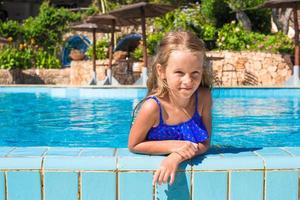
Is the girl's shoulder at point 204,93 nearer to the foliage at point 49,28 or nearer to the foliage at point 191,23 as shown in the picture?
the foliage at point 191,23

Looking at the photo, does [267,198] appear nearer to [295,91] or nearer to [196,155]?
[196,155]

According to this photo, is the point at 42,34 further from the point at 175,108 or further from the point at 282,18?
the point at 175,108

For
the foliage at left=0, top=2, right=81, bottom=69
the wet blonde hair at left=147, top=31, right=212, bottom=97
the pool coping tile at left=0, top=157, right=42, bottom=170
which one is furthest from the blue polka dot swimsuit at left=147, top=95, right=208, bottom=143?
the foliage at left=0, top=2, right=81, bottom=69

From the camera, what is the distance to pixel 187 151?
78.7 inches

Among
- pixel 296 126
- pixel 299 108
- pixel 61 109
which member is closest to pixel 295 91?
pixel 299 108

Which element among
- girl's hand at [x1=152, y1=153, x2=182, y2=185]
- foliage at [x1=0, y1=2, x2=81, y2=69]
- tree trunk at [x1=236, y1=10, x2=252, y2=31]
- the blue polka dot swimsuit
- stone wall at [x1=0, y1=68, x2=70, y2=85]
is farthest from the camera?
foliage at [x1=0, y1=2, x2=81, y2=69]

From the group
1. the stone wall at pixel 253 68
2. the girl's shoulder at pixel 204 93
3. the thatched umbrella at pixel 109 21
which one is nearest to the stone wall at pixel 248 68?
the stone wall at pixel 253 68

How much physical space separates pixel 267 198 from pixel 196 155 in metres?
0.38

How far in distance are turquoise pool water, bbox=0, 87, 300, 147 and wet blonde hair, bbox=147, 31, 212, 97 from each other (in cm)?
156

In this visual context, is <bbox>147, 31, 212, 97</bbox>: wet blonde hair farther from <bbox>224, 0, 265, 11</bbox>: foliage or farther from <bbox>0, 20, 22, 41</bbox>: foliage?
<bbox>0, 20, 22, 41</bbox>: foliage

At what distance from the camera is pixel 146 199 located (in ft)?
6.48

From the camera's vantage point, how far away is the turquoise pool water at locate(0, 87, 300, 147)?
5.24 metres

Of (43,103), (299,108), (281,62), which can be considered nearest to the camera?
(299,108)

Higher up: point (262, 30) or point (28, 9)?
point (28, 9)
